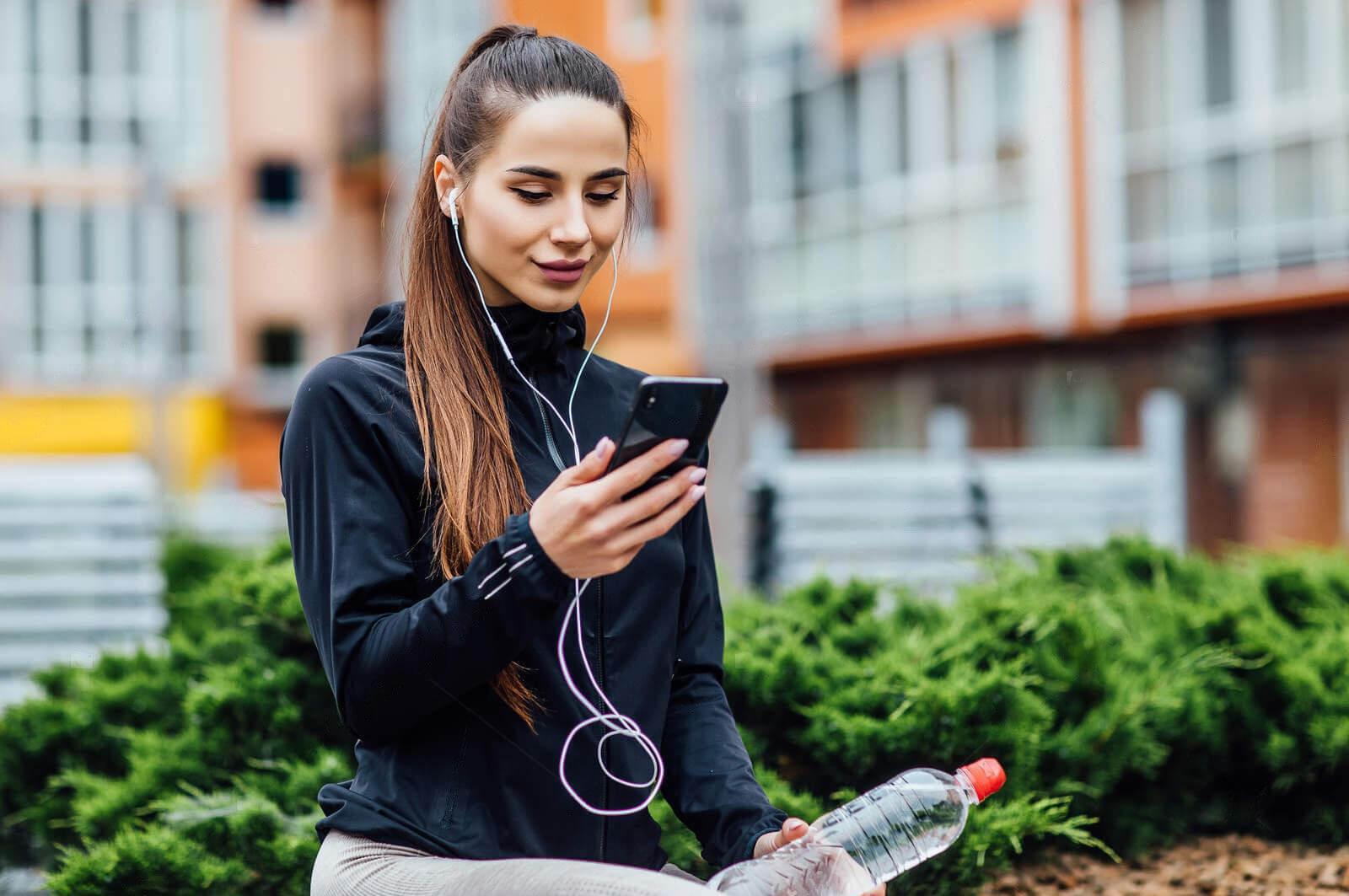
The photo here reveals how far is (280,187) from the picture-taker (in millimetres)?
34219

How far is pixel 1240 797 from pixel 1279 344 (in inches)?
586

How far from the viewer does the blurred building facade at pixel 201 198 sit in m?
30.8

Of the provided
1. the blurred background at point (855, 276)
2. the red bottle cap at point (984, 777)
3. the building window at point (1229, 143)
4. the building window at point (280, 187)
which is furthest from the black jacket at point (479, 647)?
the building window at point (280, 187)

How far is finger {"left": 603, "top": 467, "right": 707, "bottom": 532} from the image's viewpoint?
206 centimetres

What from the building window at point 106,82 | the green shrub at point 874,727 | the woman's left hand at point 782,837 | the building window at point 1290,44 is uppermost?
the building window at point 106,82

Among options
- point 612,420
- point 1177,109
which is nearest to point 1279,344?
point 1177,109

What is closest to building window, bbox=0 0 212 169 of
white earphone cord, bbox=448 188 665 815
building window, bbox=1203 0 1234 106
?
building window, bbox=1203 0 1234 106

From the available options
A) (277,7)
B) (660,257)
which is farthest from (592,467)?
(277,7)

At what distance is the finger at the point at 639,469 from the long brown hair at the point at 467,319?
0.29 metres

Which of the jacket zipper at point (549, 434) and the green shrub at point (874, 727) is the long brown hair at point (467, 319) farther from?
the green shrub at point (874, 727)

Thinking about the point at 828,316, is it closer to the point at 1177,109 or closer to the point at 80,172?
the point at 1177,109

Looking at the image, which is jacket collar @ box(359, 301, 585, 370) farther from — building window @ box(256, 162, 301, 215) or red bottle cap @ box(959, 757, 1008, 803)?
building window @ box(256, 162, 301, 215)

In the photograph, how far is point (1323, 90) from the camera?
17094 millimetres

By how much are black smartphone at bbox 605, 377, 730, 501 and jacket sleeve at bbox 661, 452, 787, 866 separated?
0.87ft
